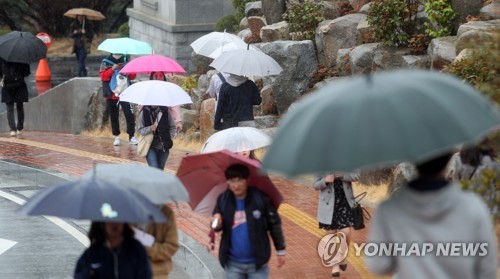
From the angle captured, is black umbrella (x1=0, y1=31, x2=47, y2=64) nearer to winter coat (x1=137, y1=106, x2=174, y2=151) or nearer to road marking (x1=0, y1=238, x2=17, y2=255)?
winter coat (x1=137, y1=106, x2=174, y2=151)

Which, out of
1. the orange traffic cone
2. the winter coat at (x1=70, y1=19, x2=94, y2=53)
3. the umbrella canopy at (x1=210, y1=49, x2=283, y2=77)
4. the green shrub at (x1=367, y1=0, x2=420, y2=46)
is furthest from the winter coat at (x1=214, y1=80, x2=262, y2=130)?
the orange traffic cone

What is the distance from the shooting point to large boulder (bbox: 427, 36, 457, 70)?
567 inches

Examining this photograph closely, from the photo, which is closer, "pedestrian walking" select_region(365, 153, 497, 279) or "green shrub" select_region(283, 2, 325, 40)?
"pedestrian walking" select_region(365, 153, 497, 279)

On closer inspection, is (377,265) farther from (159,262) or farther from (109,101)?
(109,101)

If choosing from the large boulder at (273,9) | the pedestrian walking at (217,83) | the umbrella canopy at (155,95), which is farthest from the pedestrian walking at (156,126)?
the large boulder at (273,9)

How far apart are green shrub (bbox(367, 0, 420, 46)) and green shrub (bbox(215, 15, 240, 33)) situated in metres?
8.18

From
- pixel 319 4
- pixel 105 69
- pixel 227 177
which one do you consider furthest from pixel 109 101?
pixel 227 177

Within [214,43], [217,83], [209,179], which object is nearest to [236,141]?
[209,179]

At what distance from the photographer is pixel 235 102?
13867 millimetres

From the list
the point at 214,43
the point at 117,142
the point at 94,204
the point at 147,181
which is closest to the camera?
the point at 94,204

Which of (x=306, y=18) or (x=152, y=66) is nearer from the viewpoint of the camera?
(x=152, y=66)

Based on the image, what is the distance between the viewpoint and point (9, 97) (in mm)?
20703

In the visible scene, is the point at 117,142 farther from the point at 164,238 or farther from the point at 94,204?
the point at 94,204

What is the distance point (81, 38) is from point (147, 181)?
24.2 metres
